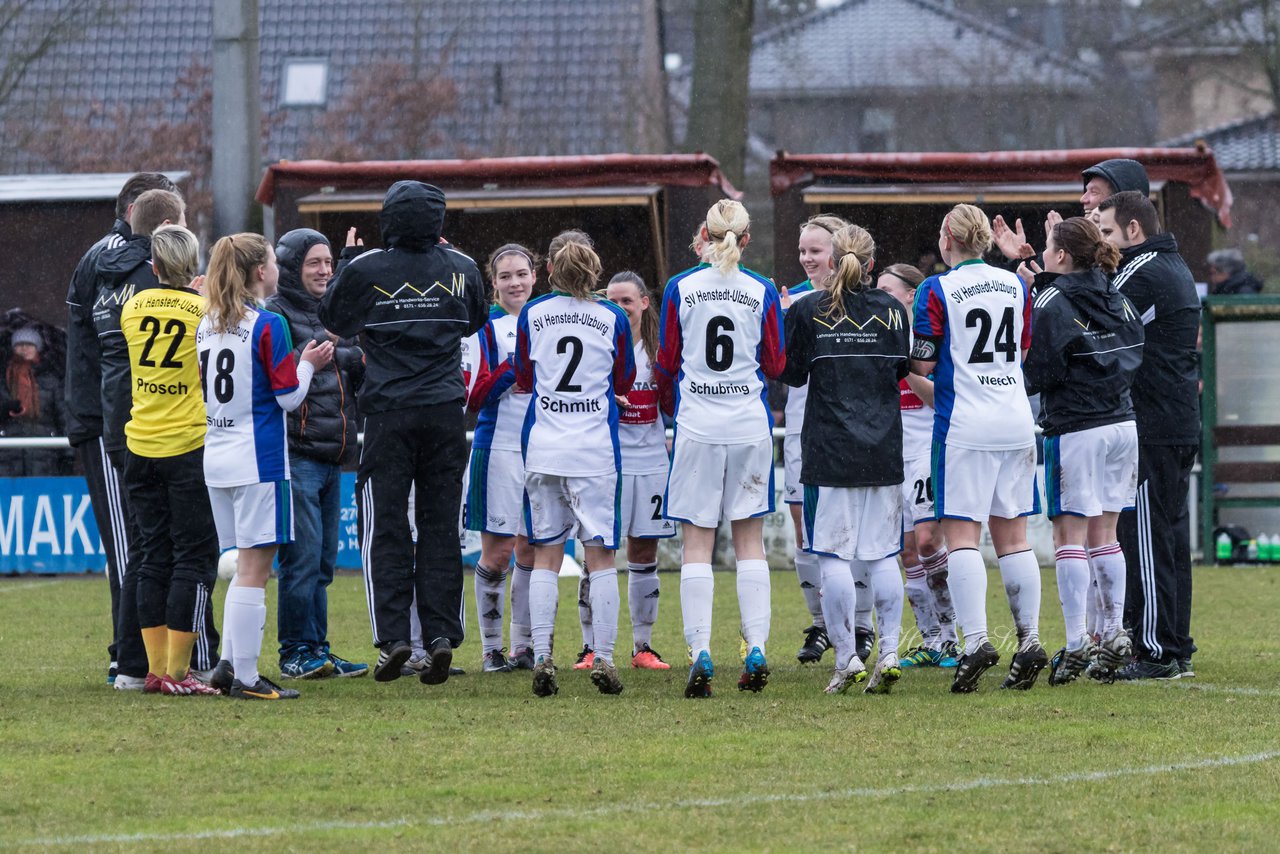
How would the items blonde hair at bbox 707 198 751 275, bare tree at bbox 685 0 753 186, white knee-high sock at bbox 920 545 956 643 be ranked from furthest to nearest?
bare tree at bbox 685 0 753 186 < white knee-high sock at bbox 920 545 956 643 < blonde hair at bbox 707 198 751 275

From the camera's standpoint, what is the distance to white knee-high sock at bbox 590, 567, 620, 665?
7.75m

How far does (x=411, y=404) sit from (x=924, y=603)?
2.95 m

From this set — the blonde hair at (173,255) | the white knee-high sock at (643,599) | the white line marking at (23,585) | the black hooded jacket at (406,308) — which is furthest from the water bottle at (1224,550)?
the blonde hair at (173,255)

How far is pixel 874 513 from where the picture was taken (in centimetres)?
756

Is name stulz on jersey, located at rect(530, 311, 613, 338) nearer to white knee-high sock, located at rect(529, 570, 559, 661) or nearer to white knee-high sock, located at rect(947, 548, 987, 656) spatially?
white knee-high sock, located at rect(529, 570, 559, 661)

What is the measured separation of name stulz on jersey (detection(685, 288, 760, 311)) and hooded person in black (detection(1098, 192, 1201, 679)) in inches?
75.1

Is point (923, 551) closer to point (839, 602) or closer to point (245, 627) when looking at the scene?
point (839, 602)

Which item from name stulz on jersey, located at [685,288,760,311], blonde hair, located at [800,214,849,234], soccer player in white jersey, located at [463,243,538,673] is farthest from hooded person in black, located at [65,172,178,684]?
blonde hair, located at [800,214,849,234]

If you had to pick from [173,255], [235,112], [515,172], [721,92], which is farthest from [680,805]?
[721,92]

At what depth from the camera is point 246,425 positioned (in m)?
Result: 7.43

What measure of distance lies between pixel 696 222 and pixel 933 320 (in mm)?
7915

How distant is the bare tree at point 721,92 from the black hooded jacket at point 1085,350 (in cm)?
1260

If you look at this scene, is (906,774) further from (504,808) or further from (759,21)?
(759,21)

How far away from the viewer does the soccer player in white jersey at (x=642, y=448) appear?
336 inches
